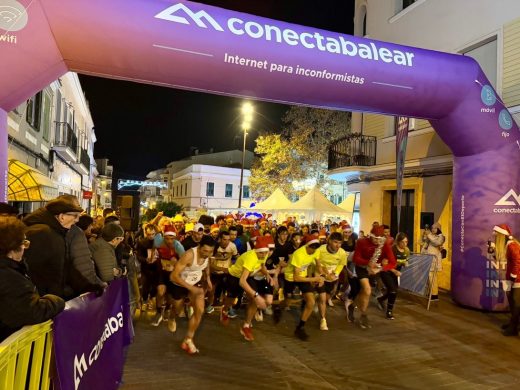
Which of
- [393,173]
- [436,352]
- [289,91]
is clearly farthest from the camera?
[393,173]

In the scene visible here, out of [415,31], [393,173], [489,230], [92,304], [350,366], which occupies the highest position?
[415,31]

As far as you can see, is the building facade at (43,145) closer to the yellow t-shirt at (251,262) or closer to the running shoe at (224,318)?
the running shoe at (224,318)

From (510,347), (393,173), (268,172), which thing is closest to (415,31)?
(393,173)

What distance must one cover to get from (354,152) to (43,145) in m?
11.8

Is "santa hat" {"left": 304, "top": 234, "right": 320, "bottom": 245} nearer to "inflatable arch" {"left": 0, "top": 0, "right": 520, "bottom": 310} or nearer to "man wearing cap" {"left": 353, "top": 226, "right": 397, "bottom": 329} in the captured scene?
"man wearing cap" {"left": 353, "top": 226, "right": 397, "bottom": 329}

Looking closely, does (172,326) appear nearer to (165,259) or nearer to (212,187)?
(165,259)

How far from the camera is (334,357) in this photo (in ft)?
19.0

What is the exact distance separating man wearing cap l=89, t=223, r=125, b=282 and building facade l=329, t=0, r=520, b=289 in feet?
28.0

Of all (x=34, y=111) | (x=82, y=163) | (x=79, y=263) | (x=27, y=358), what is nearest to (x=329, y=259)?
(x=79, y=263)

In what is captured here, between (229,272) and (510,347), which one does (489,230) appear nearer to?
(510,347)

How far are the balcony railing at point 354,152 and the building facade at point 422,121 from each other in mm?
23

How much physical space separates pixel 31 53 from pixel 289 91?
3568 mm

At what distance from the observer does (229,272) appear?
746cm

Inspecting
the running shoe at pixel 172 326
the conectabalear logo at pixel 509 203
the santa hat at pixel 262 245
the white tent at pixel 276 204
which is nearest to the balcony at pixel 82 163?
the white tent at pixel 276 204
